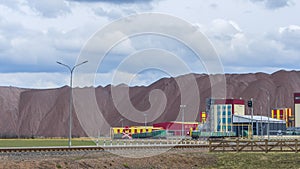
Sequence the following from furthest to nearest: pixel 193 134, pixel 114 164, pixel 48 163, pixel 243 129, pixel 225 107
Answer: pixel 225 107, pixel 243 129, pixel 193 134, pixel 114 164, pixel 48 163

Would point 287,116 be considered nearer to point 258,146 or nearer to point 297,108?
point 297,108

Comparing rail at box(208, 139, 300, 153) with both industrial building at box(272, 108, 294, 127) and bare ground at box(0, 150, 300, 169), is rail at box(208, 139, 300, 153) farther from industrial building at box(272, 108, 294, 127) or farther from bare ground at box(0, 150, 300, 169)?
industrial building at box(272, 108, 294, 127)

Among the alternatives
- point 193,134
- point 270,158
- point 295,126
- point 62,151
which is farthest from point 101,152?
point 295,126

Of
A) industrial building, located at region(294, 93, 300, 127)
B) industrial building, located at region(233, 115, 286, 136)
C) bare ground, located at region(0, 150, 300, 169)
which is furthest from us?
industrial building, located at region(294, 93, 300, 127)

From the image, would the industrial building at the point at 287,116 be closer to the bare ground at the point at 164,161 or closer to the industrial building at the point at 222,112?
the industrial building at the point at 222,112

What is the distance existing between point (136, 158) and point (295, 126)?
120963 mm

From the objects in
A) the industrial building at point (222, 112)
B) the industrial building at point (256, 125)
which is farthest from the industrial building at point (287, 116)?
the industrial building at point (222, 112)

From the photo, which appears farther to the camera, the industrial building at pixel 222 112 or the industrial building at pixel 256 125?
the industrial building at pixel 222 112

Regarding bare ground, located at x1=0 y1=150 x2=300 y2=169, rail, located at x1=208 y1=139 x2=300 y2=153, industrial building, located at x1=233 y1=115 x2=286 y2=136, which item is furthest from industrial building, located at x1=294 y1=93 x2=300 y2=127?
bare ground, located at x1=0 y1=150 x2=300 y2=169

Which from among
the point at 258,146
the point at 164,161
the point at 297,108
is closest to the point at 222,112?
the point at 297,108

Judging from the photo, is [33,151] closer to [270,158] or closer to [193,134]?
[270,158]

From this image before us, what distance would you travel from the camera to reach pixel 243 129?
14488 cm

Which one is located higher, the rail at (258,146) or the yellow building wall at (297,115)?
the yellow building wall at (297,115)

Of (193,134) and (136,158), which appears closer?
(136,158)
